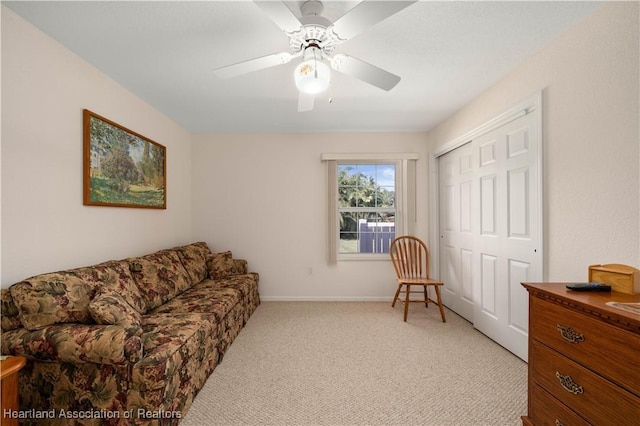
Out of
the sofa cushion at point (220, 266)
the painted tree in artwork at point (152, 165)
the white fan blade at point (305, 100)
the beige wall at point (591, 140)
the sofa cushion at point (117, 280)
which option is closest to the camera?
the beige wall at point (591, 140)

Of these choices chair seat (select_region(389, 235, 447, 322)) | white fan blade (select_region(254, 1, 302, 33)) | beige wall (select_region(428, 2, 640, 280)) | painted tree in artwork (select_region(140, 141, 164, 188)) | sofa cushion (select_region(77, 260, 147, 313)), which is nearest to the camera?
white fan blade (select_region(254, 1, 302, 33))

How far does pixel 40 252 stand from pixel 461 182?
157 inches

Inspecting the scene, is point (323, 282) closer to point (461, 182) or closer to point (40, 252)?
point (461, 182)

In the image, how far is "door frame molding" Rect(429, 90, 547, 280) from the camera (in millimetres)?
2158

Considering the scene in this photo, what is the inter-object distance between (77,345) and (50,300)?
0.38 metres

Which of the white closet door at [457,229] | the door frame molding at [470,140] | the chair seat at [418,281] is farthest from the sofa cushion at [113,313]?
the white closet door at [457,229]

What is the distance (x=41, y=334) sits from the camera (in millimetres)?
1521

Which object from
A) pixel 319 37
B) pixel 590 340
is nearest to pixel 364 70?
pixel 319 37

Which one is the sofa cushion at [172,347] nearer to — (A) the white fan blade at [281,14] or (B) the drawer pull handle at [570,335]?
(A) the white fan blade at [281,14]

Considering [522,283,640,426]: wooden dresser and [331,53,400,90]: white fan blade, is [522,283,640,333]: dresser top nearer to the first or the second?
[522,283,640,426]: wooden dresser

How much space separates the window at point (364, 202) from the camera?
14.2 ft

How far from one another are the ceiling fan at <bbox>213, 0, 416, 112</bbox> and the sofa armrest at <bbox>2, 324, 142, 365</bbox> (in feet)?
5.52

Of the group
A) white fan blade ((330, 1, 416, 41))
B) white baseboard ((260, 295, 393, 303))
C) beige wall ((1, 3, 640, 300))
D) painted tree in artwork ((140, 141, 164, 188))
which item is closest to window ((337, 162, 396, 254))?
white baseboard ((260, 295, 393, 303))

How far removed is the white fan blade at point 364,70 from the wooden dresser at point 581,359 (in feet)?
4.91
